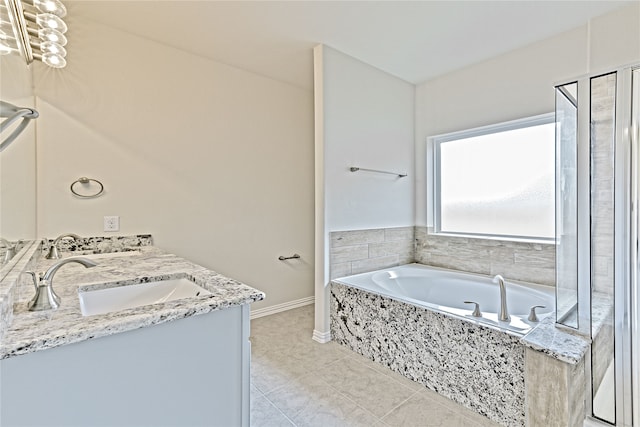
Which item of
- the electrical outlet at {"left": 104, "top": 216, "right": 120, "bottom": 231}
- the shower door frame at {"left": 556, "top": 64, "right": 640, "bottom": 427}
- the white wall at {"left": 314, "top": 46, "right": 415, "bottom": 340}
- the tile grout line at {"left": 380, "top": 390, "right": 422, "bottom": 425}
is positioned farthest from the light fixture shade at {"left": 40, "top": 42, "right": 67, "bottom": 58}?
the shower door frame at {"left": 556, "top": 64, "right": 640, "bottom": 427}

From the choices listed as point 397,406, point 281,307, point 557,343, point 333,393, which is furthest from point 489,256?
point 281,307

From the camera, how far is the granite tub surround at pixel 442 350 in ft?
5.15

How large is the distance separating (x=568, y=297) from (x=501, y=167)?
1580mm

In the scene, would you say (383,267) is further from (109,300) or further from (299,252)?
(109,300)

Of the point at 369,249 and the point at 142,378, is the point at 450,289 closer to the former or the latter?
the point at 369,249

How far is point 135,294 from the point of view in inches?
51.9

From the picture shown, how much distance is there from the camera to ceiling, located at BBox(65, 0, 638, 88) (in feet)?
6.88

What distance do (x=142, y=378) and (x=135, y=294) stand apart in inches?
21.2

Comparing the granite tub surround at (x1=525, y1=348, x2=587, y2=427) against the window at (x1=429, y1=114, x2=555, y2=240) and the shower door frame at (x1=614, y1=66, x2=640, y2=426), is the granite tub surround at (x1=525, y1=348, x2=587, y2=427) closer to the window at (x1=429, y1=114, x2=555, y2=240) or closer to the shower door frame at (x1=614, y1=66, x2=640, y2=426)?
the shower door frame at (x1=614, y1=66, x2=640, y2=426)

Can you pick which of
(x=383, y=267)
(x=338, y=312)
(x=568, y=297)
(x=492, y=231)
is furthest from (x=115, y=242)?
(x=492, y=231)

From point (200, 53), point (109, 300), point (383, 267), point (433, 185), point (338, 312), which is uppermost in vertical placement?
point (200, 53)

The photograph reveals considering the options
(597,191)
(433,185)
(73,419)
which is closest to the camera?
(73,419)

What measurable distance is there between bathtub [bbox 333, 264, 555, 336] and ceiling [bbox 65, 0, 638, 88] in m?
2.03

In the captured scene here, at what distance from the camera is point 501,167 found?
2.87 metres
